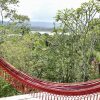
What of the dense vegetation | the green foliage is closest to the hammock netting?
the green foliage

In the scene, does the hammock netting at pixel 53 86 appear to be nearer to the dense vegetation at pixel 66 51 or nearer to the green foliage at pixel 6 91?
the green foliage at pixel 6 91

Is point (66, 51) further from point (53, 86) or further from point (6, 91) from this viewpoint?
point (53, 86)

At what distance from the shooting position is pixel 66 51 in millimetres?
9305

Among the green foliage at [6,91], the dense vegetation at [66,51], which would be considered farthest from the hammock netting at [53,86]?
the dense vegetation at [66,51]

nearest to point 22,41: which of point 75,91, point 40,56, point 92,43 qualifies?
point 40,56

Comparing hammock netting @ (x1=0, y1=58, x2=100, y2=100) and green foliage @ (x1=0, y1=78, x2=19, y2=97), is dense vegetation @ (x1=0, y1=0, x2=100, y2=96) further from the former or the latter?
hammock netting @ (x1=0, y1=58, x2=100, y2=100)

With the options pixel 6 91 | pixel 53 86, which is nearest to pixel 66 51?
pixel 6 91

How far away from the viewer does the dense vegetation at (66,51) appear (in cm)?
888

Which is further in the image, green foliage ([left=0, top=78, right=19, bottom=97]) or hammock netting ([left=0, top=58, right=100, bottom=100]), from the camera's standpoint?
green foliage ([left=0, top=78, right=19, bottom=97])

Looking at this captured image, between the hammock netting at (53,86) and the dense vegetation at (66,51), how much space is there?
543 centimetres

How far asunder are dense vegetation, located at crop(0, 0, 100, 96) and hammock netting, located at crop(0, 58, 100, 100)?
214 inches

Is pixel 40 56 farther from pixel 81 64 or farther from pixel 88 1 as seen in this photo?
pixel 88 1

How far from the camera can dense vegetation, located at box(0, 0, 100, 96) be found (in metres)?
8.88

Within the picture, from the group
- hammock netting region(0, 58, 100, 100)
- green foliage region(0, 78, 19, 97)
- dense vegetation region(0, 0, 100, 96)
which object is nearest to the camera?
hammock netting region(0, 58, 100, 100)
